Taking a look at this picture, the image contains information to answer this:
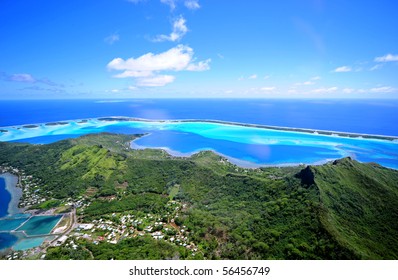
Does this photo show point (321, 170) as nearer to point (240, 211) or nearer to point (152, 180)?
point (240, 211)

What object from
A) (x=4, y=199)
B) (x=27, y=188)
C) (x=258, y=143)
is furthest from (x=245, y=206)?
(x=258, y=143)

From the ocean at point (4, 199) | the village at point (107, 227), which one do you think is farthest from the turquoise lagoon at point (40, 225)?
the ocean at point (4, 199)

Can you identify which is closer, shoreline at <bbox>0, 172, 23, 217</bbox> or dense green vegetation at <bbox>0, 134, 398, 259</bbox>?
dense green vegetation at <bbox>0, 134, 398, 259</bbox>

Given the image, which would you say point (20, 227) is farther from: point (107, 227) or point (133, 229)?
point (133, 229)

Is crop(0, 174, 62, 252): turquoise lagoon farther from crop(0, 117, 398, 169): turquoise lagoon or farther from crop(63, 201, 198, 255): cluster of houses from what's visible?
crop(0, 117, 398, 169): turquoise lagoon

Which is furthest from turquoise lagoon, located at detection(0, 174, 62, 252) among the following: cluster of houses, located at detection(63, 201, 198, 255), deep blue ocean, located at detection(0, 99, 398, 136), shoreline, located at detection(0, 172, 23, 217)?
deep blue ocean, located at detection(0, 99, 398, 136)
